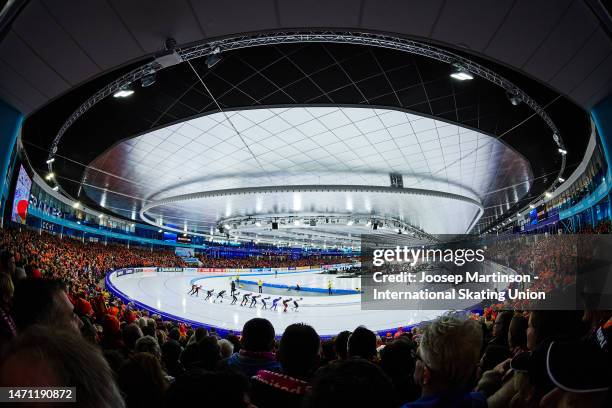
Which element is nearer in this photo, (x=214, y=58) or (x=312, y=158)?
(x=214, y=58)

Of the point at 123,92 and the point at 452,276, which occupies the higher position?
the point at 123,92

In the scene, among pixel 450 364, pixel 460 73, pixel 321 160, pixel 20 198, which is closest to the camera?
pixel 450 364

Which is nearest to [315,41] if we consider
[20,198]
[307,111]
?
[307,111]

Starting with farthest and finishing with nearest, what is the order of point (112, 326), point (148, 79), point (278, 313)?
point (278, 313) < point (148, 79) < point (112, 326)

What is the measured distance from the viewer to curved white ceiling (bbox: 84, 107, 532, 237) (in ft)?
33.0

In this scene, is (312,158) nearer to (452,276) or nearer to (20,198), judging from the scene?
(452,276)

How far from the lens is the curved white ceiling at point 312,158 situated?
10.1 meters

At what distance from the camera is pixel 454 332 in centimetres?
158

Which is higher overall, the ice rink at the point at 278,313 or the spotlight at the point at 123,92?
the spotlight at the point at 123,92

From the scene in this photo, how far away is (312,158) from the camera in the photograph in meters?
13.1

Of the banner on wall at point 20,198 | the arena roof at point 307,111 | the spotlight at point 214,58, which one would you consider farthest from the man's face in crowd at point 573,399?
the banner on wall at point 20,198

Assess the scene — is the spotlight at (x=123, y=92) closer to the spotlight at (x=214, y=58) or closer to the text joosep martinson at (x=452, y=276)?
the spotlight at (x=214, y=58)

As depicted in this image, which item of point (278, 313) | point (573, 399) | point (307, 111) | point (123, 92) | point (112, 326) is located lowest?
point (278, 313)

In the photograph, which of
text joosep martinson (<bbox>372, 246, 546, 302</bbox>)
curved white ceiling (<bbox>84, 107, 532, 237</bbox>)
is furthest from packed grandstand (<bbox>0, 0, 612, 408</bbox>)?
text joosep martinson (<bbox>372, 246, 546, 302</bbox>)
